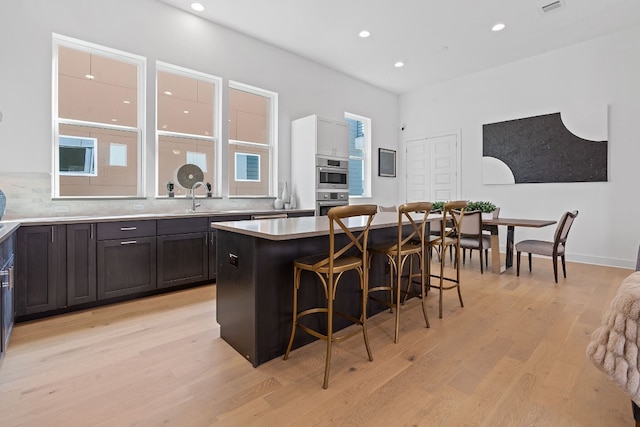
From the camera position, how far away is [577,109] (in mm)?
5020

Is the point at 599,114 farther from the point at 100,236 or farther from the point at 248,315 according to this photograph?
the point at 100,236

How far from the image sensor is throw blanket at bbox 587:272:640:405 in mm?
1321

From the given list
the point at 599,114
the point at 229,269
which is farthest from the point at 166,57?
the point at 599,114

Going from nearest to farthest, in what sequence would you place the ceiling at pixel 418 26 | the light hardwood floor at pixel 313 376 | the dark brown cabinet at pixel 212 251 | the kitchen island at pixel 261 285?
the light hardwood floor at pixel 313 376 → the kitchen island at pixel 261 285 → the dark brown cabinet at pixel 212 251 → the ceiling at pixel 418 26

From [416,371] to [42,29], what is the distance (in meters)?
4.55

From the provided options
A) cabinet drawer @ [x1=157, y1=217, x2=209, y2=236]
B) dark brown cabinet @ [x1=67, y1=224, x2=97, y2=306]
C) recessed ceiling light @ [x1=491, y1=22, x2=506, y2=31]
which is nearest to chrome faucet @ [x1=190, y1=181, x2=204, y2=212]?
cabinet drawer @ [x1=157, y1=217, x2=209, y2=236]

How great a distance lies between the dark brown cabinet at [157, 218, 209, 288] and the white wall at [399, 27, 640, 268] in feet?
16.5

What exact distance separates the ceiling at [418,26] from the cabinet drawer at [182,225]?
2676mm

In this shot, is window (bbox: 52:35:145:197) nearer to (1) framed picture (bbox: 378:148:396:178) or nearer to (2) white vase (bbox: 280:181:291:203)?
(2) white vase (bbox: 280:181:291:203)

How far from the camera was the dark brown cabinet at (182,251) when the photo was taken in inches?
135

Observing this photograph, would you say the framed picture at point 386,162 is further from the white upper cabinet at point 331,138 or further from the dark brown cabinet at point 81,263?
the dark brown cabinet at point 81,263

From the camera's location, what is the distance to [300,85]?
551cm

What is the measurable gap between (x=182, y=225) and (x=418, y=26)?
4090 mm

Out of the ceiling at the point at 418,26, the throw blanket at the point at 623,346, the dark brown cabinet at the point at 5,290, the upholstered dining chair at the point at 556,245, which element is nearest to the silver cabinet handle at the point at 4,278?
the dark brown cabinet at the point at 5,290
